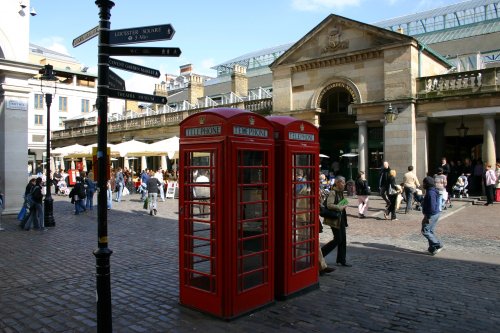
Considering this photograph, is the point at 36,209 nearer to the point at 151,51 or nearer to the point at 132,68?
the point at 132,68

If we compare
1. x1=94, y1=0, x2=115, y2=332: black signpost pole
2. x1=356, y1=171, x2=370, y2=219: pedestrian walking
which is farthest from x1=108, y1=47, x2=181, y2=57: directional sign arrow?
x1=356, y1=171, x2=370, y2=219: pedestrian walking

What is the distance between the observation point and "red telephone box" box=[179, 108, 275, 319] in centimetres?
520

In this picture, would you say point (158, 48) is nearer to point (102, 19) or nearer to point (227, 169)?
point (102, 19)

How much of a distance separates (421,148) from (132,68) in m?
18.5

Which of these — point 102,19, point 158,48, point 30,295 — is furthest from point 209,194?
point 30,295

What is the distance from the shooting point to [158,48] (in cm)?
505

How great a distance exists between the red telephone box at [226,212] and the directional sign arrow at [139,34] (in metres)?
1.13

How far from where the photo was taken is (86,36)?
5352 millimetres

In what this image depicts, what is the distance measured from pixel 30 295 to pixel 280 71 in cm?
2133

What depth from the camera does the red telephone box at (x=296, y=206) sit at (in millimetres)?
6035

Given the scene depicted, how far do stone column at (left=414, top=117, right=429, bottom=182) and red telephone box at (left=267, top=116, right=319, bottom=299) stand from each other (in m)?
15.8

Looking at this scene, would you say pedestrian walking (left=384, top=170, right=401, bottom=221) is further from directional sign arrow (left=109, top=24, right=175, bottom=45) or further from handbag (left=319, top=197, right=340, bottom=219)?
directional sign arrow (left=109, top=24, right=175, bottom=45)

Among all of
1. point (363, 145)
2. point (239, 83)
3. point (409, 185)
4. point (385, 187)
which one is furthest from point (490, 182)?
point (239, 83)

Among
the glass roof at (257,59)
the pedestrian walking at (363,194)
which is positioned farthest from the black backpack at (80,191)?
the glass roof at (257,59)
